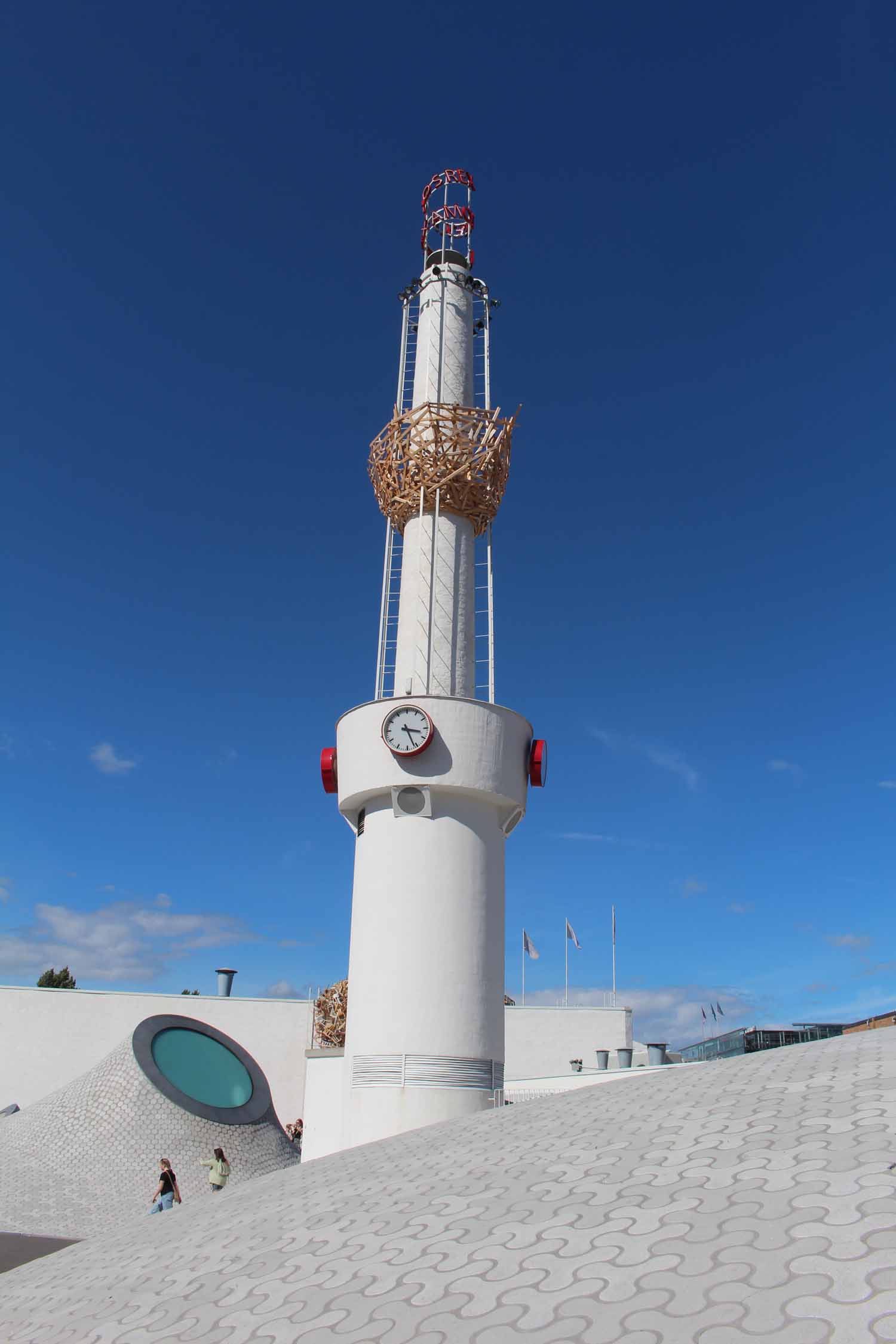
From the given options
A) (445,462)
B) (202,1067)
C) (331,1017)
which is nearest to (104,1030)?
(331,1017)

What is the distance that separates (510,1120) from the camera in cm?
1377

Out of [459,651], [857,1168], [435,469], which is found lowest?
[857,1168]

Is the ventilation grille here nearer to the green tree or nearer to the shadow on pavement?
the shadow on pavement

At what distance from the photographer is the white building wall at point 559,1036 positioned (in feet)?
132

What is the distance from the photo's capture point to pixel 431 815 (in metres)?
22.2

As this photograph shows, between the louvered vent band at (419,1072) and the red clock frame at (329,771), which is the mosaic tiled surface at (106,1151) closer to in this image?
the louvered vent band at (419,1072)

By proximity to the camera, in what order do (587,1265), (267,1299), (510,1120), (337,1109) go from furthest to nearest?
1. (337,1109)
2. (510,1120)
3. (267,1299)
4. (587,1265)

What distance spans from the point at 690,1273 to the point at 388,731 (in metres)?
15.8

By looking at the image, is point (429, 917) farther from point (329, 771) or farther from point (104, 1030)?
point (104, 1030)

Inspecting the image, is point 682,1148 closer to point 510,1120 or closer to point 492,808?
point 510,1120

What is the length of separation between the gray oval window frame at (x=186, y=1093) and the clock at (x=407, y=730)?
46.2 ft

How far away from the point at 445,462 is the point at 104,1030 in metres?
29.6

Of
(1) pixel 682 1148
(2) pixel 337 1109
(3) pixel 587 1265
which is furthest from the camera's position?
(2) pixel 337 1109

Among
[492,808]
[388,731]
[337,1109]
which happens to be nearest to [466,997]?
[492,808]
